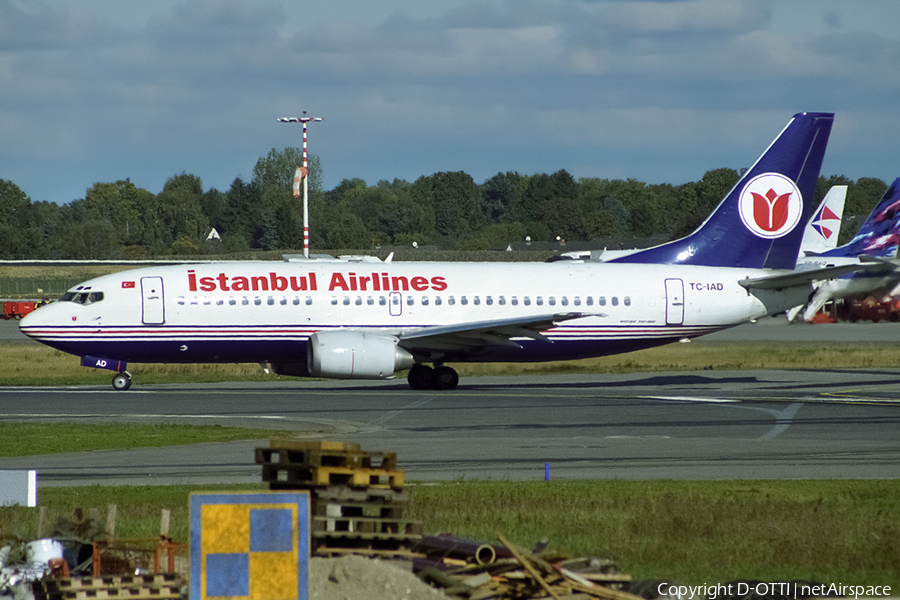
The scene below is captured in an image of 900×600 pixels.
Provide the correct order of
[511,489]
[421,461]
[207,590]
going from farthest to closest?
[421,461] < [511,489] < [207,590]

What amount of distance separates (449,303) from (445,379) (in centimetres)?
248

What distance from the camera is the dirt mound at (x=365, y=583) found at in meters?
10.6

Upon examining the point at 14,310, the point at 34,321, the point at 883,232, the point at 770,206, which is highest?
the point at 770,206

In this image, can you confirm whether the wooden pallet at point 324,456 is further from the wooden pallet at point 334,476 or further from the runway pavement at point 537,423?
the runway pavement at point 537,423

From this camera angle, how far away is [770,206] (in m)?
40.5

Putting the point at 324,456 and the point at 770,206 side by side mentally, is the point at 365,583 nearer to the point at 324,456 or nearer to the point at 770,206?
the point at 324,456

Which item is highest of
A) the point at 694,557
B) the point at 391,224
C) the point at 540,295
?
the point at 391,224

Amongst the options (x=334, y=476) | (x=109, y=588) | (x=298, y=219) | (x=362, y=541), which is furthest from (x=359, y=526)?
(x=298, y=219)

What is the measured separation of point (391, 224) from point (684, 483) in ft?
539

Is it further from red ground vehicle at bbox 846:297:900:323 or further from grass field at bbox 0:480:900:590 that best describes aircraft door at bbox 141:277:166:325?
red ground vehicle at bbox 846:297:900:323

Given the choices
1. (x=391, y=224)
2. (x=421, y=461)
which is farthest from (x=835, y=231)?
(x=391, y=224)

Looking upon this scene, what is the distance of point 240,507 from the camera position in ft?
33.6

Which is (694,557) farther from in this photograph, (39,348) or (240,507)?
(39,348)

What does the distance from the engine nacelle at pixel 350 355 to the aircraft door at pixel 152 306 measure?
15.7 feet
